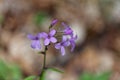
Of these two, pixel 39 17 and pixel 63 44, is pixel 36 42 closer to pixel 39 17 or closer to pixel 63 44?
pixel 63 44

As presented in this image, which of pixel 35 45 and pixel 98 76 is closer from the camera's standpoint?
pixel 35 45

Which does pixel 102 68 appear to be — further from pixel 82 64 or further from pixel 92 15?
pixel 92 15

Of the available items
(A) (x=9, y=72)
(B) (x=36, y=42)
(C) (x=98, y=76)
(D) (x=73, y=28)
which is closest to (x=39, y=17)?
(D) (x=73, y=28)

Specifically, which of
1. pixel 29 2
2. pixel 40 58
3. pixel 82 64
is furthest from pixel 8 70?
pixel 29 2

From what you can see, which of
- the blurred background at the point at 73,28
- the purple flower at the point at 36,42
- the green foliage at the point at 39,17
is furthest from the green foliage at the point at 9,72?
the purple flower at the point at 36,42

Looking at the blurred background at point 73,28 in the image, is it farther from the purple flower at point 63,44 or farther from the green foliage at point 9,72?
the purple flower at point 63,44

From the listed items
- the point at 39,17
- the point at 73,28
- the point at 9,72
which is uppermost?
the point at 39,17
